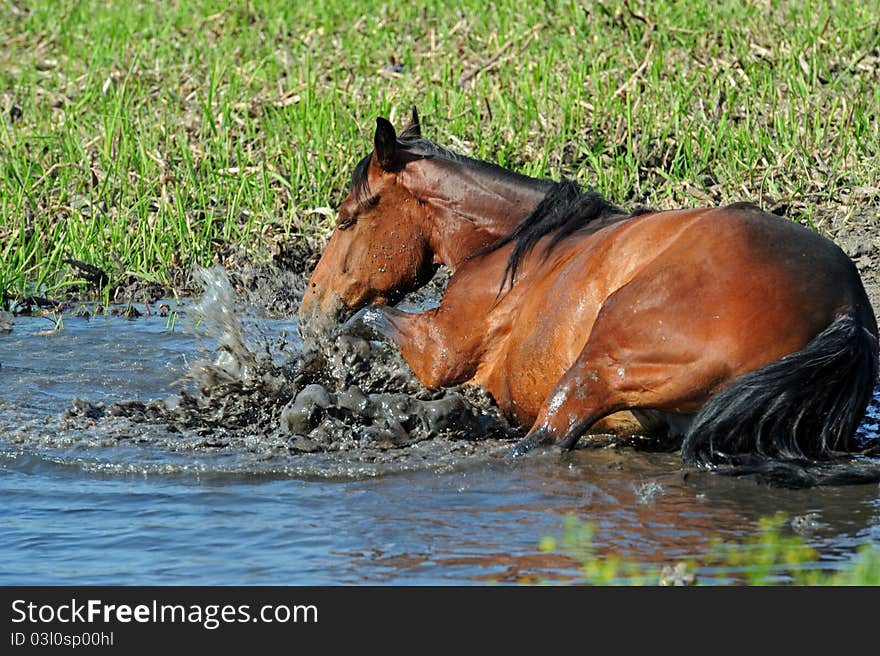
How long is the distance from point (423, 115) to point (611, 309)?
448 centimetres

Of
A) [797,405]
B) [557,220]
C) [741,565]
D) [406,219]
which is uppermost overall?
[557,220]

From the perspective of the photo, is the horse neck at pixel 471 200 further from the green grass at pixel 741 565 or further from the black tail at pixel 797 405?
the green grass at pixel 741 565

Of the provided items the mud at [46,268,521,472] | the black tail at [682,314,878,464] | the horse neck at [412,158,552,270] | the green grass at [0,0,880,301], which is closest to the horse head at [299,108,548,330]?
the horse neck at [412,158,552,270]

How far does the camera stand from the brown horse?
14.8 ft

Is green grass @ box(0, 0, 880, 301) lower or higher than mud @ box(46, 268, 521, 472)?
higher

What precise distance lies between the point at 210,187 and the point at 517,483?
181 inches

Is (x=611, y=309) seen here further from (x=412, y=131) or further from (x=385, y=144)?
(x=412, y=131)

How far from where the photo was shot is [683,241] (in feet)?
15.6

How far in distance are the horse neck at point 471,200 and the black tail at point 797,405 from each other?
1.48 m

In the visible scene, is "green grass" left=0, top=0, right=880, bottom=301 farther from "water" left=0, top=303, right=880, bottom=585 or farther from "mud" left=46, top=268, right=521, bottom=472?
"water" left=0, top=303, right=880, bottom=585

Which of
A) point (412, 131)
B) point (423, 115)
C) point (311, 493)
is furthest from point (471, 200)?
point (423, 115)

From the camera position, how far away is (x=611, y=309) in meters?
4.80
